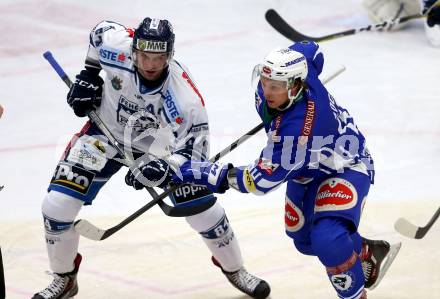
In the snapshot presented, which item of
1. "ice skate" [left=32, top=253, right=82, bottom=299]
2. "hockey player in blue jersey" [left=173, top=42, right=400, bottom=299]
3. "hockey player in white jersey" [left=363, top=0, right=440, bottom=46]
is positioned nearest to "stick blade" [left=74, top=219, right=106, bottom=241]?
"ice skate" [left=32, top=253, right=82, bottom=299]

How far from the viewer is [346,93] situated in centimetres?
698

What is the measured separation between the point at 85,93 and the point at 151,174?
0.53 m

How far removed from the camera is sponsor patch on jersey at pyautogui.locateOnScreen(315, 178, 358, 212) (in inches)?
159

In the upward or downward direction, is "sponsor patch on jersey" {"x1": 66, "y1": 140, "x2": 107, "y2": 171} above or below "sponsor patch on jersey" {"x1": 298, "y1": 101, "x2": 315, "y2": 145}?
below

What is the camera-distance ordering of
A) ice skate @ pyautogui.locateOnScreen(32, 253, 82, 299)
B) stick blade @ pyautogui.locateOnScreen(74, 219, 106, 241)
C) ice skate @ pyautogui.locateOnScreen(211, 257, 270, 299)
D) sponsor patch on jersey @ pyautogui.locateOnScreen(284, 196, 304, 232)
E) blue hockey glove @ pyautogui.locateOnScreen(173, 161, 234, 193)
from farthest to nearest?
ice skate @ pyautogui.locateOnScreen(211, 257, 270, 299) < ice skate @ pyautogui.locateOnScreen(32, 253, 82, 299) < stick blade @ pyautogui.locateOnScreen(74, 219, 106, 241) < sponsor patch on jersey @ pyautogui.locateOnScreen(284, 196, 304, 232) < blue hockey glove @ pyautogui.locateOnScreen(173, 161, 234, 193)

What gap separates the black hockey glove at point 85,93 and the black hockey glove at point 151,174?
41cm

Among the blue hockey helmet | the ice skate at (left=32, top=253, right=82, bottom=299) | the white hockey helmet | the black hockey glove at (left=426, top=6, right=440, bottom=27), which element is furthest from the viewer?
the black hockey glove at (left=426, top=6, right=440, bottom=27)

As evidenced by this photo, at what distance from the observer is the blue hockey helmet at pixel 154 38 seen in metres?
4.19

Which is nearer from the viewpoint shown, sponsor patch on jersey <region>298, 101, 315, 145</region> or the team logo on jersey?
sponsor patch on jersey <region>298, 101, 315, 145</region>

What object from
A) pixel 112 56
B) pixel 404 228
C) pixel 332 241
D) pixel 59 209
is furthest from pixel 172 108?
pixel 404 228

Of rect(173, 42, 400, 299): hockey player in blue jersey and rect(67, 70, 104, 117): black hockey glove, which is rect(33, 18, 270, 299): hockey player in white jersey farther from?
rect(173, 42, 400, 299): hockey player in blue jersey

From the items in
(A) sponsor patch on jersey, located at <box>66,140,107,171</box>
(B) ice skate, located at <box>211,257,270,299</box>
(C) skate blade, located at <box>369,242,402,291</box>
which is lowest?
(B) ice skate, located at <box>211,257,270,299</box>

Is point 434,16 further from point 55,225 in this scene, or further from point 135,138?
point 55,225

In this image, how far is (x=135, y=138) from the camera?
4.53m
